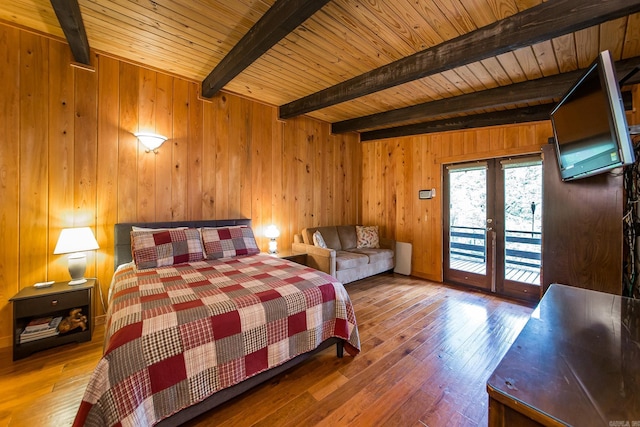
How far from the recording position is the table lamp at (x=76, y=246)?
2213 mm

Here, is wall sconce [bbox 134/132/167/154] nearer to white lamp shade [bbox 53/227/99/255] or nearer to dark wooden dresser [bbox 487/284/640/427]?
white lamp shade [bbox 53/227/99/255]

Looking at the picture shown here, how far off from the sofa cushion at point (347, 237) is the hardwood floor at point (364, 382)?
5.80 ft

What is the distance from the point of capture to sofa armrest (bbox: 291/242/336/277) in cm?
355

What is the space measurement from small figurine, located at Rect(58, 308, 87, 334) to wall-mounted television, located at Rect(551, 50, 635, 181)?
166 inches

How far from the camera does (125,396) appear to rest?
1.15 meters

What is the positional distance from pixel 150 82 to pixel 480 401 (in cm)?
426

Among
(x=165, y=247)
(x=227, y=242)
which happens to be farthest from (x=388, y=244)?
(x=165, y=247)

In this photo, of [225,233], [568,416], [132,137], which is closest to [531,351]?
[568,416]

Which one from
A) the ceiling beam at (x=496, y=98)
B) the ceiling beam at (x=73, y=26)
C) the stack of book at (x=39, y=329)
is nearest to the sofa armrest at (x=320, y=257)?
the ceiling beam at (x=496, y=98)

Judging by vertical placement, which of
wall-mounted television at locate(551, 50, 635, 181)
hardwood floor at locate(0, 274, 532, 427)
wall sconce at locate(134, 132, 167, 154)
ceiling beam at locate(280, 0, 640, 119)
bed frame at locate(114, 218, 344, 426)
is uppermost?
ceiling beam at locate(280, 0, 640, 119)

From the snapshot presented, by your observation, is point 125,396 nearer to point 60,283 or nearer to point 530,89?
point 60,283

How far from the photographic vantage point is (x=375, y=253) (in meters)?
4.25

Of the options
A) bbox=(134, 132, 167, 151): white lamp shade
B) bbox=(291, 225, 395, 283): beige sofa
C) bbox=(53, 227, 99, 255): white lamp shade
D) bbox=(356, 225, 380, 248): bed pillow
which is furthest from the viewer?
bbox=(356, 225, 380, 248): bed pillow

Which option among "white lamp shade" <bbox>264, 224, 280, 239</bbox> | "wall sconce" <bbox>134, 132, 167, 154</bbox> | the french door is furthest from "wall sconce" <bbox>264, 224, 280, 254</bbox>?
the french door
